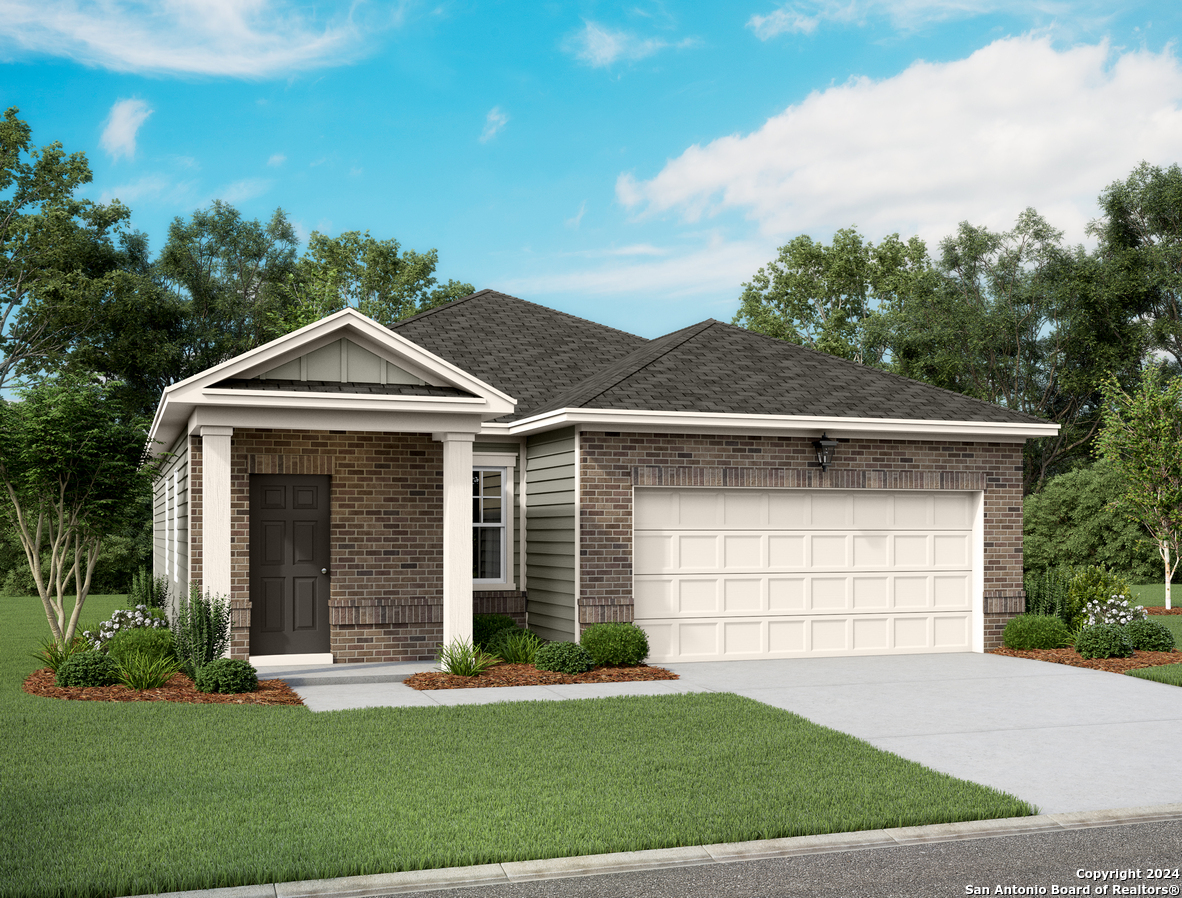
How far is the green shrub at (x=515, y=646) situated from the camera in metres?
13.5

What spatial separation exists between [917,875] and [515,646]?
845 centimetres

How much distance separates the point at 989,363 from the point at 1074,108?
10.5 meters

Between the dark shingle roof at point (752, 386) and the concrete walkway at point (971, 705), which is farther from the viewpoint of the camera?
the dark shingle roof at point (752, 386)

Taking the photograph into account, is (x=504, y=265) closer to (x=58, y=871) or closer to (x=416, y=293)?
(x=416, y=293)

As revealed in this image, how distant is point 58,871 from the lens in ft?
17.8

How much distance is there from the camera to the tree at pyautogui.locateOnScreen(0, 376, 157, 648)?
46.3 feet

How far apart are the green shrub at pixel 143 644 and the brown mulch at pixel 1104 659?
433 inches

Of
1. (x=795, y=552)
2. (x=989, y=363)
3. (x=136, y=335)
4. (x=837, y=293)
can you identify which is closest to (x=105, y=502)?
(x=795, y=552)

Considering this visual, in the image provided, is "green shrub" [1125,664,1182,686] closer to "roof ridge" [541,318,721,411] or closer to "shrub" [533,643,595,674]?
"shrub" [533,643,595,674]

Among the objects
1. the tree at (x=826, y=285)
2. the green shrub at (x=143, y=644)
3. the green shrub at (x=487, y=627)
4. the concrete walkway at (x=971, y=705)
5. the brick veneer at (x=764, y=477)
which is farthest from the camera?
the tree at (x=826, y=285)

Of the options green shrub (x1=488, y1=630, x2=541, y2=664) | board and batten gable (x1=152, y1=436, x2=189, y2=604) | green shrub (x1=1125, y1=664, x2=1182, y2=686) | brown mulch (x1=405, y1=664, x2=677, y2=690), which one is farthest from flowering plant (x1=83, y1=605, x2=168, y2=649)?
green shrub (x1=1125, y1=664, x2=1182, y2=686)

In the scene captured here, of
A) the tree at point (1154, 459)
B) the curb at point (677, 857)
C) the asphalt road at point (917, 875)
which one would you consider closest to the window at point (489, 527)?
the curb at point (677, 857)

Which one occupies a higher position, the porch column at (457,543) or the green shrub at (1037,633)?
the porch column at (457,543)

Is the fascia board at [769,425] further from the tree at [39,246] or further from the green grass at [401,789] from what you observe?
the tree at [39,246]
